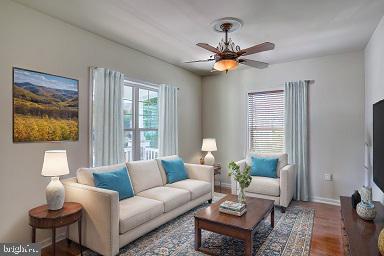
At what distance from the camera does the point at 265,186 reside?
3848mm

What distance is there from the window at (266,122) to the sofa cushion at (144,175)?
234 cm

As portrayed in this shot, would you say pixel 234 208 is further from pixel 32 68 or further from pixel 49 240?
pixel 32 68

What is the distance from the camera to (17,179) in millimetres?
2520

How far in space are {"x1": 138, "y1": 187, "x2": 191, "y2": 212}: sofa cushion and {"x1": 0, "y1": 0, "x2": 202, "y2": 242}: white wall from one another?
101cm

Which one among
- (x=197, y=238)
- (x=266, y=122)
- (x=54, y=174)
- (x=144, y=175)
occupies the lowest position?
(x=197, y=238)

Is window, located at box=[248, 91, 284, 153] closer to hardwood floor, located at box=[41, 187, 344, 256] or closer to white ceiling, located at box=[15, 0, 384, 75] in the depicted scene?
white ceiling, located at box=[15, 0, 384, 75]

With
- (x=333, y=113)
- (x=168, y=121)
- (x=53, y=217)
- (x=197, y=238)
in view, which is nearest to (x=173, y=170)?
(x=168, y=121)

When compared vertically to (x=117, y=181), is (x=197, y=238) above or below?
below

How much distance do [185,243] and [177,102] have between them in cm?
291

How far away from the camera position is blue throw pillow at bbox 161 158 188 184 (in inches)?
152

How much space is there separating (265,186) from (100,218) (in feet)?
8.47

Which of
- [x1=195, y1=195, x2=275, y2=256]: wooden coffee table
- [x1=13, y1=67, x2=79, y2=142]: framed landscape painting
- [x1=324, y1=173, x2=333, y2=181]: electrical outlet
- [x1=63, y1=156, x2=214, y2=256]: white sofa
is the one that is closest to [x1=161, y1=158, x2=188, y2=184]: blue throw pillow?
[x1=63, y1=156, x2=214, y2=256]: white sofa

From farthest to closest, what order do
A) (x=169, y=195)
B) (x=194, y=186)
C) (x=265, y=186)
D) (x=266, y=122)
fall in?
(x=266, y=122) < (x=265, y=186) < (x=194, y=186) < (x=169, y=195)

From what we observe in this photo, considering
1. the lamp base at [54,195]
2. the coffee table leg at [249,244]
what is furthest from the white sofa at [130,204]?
the coffee table leg at [249,244]
